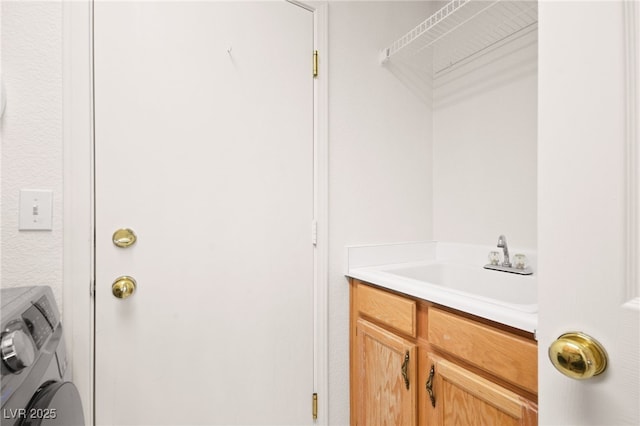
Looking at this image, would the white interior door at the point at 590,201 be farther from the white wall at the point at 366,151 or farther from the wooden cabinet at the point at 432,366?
the white wall at the point at 366,151

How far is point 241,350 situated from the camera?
3.93 feet

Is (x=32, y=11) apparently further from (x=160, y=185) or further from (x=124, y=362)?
(x=124, y=362)

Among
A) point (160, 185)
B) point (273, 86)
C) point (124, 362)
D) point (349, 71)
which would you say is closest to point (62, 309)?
point (124, 362)

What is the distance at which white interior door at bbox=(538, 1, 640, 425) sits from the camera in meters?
0.36

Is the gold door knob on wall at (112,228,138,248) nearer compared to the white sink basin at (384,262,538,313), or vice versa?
the gold door knob on wall at (112,228,138,248)

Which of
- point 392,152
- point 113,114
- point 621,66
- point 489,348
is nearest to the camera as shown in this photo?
point 621,66

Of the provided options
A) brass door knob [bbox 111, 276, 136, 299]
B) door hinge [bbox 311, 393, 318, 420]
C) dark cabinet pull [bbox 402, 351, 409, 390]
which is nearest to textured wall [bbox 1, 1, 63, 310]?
brass door knob [bbox 111, 276, 136, 299]

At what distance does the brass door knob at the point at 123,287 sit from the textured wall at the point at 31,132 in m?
0.14

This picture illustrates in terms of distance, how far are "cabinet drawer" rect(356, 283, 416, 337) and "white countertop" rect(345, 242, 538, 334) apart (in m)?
0.04

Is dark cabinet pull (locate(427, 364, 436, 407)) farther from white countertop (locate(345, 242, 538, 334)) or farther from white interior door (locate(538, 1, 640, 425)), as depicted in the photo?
white interior door (locate(538, 1, 640, 425))

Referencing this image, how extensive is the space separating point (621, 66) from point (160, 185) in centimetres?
114

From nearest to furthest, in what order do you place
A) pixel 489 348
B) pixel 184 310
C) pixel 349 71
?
1. pixel 489 348
2. pixel 184 310
3. pixel 349 71

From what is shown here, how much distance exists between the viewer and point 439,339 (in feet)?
3.27

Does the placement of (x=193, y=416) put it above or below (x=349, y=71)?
below
